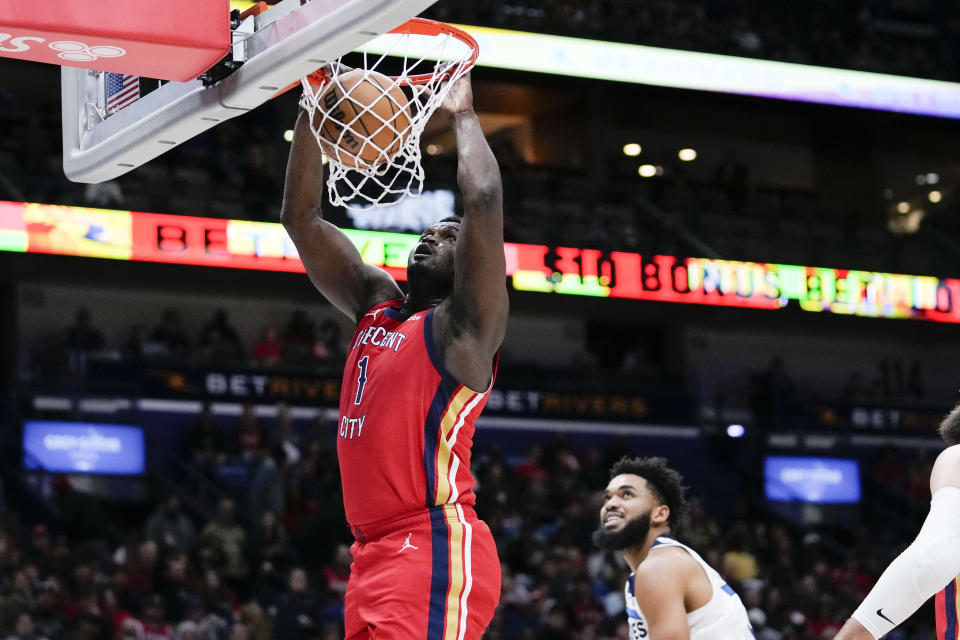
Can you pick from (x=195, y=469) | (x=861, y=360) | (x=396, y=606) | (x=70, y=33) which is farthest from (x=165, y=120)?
(x=861, y=360)

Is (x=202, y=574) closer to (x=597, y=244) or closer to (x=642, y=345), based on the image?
(x=597, y=244)

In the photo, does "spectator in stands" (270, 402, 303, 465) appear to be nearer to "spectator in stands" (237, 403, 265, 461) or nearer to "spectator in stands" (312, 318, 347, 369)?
"spectator in stands" (237, 403, 265, 461)

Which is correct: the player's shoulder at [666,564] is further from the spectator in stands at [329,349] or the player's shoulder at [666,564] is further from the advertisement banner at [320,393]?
the spectator in stands at [329,349]

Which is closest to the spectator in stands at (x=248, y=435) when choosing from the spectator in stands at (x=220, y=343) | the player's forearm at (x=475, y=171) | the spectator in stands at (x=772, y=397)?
the spectator in stands at (x=220, y=343)

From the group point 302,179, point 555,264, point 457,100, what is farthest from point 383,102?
point 555,264

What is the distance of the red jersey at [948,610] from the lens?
385 cm

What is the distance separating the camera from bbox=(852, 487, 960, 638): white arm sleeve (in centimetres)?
359

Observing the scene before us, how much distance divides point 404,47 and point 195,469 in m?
11.9

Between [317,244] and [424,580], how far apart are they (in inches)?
47.4

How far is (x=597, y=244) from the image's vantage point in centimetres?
1984

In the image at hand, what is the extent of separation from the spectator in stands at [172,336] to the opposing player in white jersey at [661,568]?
1334 cm

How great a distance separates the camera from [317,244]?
449cm

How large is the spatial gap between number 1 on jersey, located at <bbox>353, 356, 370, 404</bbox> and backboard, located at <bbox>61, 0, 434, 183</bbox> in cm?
79

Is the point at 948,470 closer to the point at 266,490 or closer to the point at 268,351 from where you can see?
the point at 266,490
